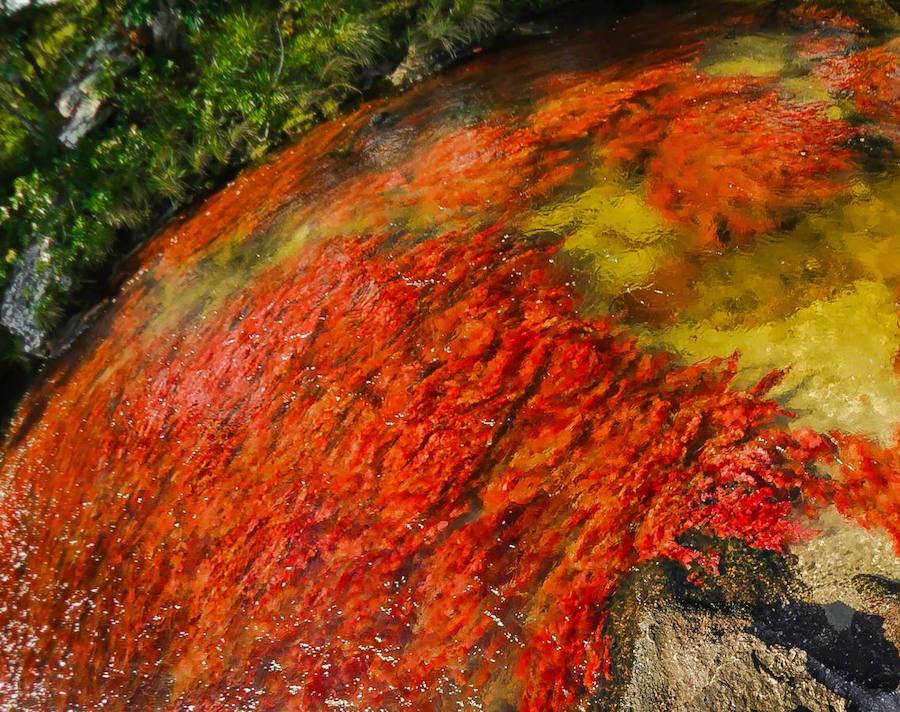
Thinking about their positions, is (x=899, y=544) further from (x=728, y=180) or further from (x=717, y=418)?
(x=728, y=180)

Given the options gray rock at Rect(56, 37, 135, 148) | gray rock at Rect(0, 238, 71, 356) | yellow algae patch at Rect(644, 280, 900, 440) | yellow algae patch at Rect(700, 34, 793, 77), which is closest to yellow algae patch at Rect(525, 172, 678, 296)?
yellow algae patch at Rect(644, 280, 900, 440)

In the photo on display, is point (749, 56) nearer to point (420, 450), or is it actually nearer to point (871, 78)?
point (871, 78)

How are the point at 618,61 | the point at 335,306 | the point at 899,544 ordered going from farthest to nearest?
the point at 618,61, the point at 335,306, the point at 899,544

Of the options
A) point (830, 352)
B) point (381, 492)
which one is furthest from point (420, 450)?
point (830, 352)

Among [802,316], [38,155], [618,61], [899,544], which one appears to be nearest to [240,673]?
[899,544]

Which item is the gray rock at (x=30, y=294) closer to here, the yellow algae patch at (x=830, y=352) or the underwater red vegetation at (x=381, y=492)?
the underwater red vegetation at (x=381, y=492)

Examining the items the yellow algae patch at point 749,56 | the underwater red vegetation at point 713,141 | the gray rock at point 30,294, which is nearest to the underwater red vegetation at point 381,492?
the underwater red vegetation at point 713,141
